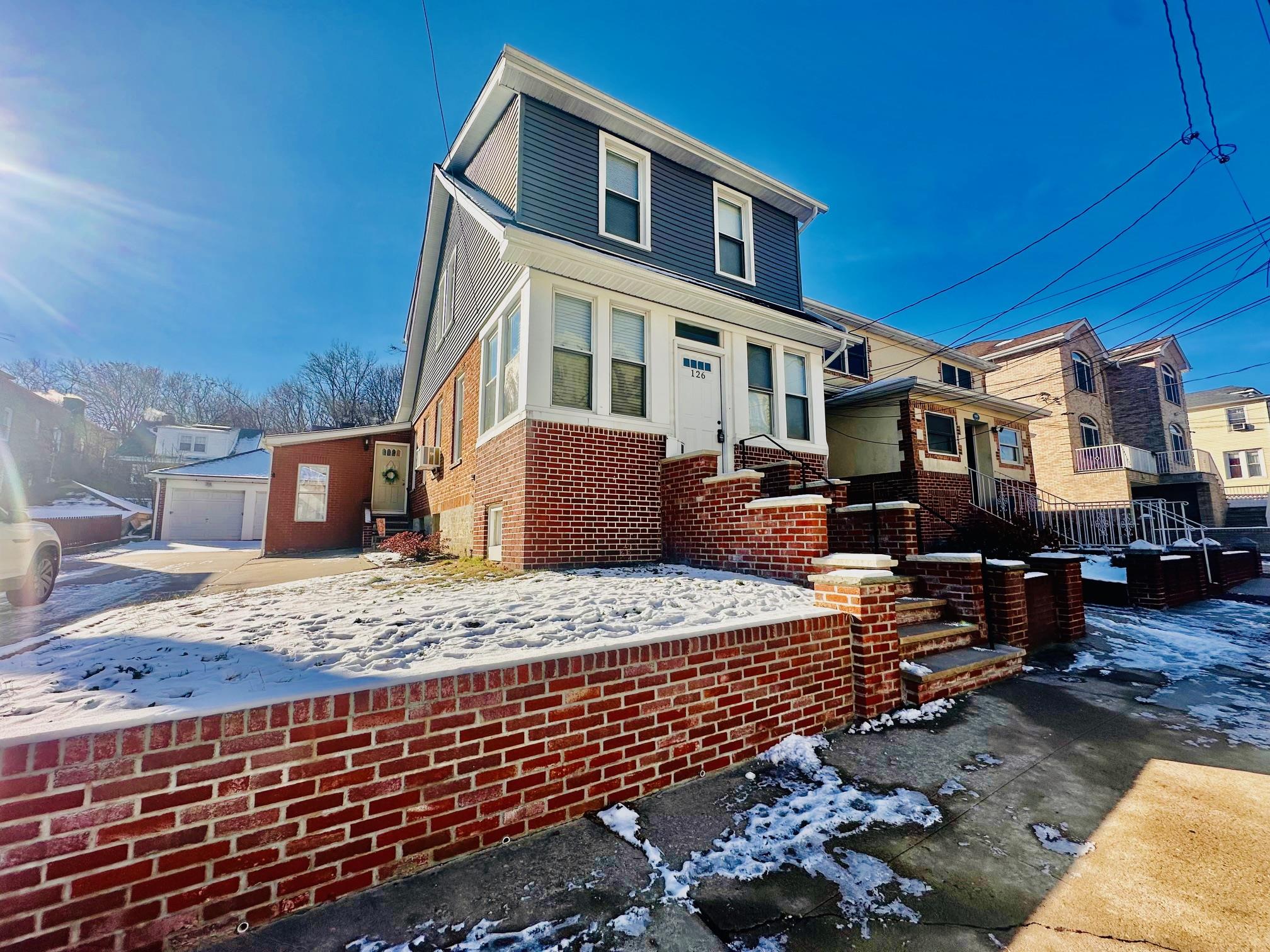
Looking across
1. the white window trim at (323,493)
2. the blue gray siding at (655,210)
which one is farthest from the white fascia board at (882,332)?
the white window trim at (323,493)

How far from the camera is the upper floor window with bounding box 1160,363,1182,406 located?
22766mm

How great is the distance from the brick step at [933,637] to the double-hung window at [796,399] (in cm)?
416

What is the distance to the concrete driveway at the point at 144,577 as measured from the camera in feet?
17.2

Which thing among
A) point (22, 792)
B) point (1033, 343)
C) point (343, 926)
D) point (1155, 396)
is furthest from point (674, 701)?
point (1155, 396)

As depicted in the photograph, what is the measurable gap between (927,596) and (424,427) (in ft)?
39.3

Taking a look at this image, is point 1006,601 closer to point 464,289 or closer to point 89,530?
point 464,289

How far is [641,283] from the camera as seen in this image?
6402 mm

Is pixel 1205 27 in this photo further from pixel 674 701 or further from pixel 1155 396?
pixel 1155 396

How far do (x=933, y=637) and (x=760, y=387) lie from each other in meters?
4.66

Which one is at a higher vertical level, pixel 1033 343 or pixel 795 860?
pixel 1033 343

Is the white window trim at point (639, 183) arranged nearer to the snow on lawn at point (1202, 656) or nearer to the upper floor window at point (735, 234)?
the upper floor window at point (735, 234)

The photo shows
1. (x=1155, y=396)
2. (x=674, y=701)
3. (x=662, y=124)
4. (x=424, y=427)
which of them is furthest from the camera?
(x=1155, y=396)

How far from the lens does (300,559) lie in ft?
34.8

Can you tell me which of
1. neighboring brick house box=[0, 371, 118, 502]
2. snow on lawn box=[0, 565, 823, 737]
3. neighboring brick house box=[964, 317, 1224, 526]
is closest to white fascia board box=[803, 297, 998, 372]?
neighboring brick house box=[964, 317, 1224, 526]
